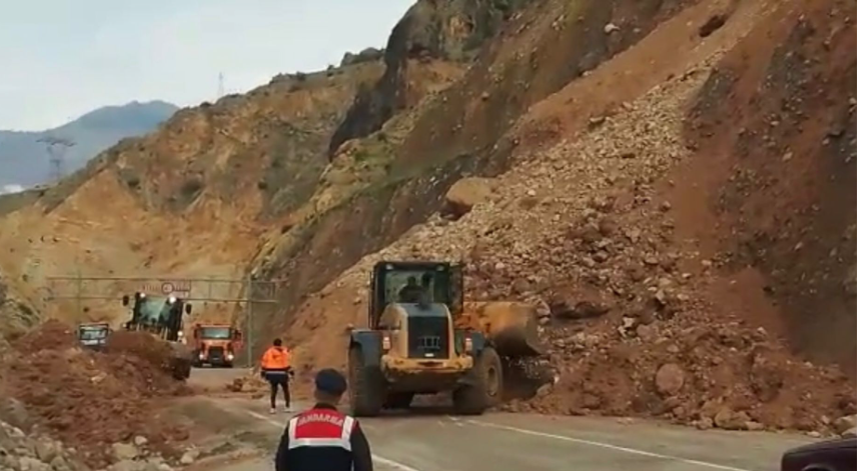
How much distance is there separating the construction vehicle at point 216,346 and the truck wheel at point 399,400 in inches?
1117

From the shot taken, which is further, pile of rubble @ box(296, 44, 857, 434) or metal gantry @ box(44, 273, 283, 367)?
metal gantry @ box(44, 273, 283, 367)

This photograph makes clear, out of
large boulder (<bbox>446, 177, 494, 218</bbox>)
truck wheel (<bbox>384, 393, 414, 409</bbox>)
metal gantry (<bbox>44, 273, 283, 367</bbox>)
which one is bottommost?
truck wheel (<bbox>384, 393, 414, 409</bbox>)

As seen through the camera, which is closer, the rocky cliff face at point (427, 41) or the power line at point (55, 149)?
the rocky cliff face at point (427, 41)

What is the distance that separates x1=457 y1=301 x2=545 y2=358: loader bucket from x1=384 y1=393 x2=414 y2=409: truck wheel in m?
1.73

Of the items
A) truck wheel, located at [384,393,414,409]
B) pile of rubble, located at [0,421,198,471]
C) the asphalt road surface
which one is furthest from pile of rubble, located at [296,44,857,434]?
pile of rubble, located at [0,421,198,471]

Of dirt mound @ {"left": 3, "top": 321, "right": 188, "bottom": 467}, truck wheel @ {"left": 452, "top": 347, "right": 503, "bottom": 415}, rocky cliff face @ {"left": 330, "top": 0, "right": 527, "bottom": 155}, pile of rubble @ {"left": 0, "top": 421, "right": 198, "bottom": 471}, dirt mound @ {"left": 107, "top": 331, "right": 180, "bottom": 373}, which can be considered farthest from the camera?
rocky cliff face @ {"left": 330, "top": 0, "right": 527, "bottom": 155}

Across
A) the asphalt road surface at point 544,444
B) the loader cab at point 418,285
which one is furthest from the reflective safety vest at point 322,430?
the loader cab at point 418,285

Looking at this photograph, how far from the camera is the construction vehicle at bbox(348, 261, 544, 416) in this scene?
24.1 m

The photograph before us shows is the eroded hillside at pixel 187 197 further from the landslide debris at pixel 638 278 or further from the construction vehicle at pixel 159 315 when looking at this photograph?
the landslide debris at pixel 638 278

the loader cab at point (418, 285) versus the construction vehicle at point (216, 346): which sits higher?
the loader cab at point (418, 285)

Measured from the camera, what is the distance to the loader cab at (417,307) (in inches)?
950

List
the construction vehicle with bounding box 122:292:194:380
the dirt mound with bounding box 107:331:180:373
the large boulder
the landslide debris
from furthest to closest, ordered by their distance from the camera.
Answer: the construction vehicle with bounding box 122:292:194:380, the large boulder, the dirt mound with bounding box 107:331:180:373, the landslide debris

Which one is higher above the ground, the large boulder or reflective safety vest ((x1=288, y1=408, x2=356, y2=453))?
the large boulder

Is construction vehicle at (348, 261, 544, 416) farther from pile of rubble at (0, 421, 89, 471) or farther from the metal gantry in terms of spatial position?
the metal gantry
